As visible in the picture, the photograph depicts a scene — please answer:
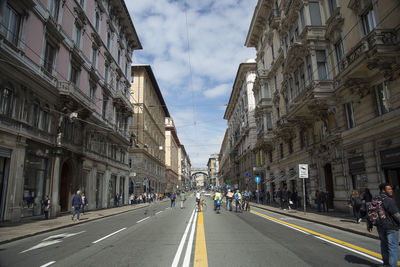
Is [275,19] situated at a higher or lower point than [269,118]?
higher

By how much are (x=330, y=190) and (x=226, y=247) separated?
1611cm

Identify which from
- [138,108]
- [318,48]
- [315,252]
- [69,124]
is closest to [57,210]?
[69,124]

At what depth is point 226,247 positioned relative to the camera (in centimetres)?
751

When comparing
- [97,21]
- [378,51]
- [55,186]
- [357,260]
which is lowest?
[357,260]

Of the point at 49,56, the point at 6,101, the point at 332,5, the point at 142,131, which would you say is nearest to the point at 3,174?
the point at 6,101

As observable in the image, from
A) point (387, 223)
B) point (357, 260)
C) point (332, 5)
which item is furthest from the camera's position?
point (332, 5)

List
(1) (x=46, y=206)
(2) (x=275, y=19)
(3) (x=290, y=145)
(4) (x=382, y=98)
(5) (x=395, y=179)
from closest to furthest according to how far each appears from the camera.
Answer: (5) (x=395, y=179) → (4) (x=382, y=98) → (1) (x=46, y=206) → (3) (x=290, y=145) → (2) (x=275, y=19)

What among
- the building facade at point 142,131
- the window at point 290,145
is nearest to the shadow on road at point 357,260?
the window at point 290,145

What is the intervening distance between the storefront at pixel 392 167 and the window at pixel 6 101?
19.9 meters

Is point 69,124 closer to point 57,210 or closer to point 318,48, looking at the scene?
point 57,210

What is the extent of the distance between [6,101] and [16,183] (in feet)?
15.0

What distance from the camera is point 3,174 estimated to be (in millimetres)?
14484

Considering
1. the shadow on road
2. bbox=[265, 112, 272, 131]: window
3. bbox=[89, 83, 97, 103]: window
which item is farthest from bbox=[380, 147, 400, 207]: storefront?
bbox=[89, 83, 97, 103]: window

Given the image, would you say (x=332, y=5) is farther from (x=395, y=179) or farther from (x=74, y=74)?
(x=74, y=74)
